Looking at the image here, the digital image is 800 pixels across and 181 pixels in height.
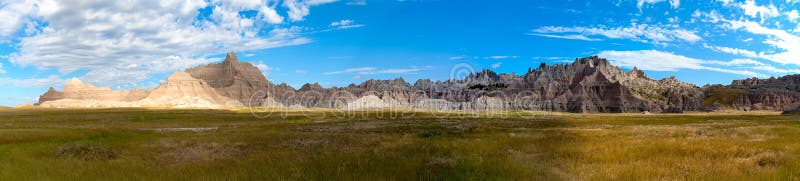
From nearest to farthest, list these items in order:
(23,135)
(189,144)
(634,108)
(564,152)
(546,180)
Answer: (546,180) → (564,152) → (189,144) → (23,135) → (634,108)

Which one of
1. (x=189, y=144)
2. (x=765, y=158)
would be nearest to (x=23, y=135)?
(x=189, y=144)

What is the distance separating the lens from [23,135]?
25656 millimetres

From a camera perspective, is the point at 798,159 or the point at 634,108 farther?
the point at 634,108

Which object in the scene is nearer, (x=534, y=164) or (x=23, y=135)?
(x=534, y=164)

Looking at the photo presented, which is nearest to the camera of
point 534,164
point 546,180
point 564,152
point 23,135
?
point 546,180

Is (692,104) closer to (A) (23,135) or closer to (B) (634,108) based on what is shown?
(B) (634,108)

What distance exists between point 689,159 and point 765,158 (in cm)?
213

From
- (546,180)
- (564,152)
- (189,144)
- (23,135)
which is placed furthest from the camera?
(23,135)

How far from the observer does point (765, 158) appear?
11875 mm

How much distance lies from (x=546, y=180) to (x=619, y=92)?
212m

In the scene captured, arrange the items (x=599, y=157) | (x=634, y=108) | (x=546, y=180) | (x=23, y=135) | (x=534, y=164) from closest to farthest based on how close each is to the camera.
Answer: (x=546, y=180) → (x=534, y=164) → (x=599, y=157) → (x=23, y=135) → (x=634, y=108)

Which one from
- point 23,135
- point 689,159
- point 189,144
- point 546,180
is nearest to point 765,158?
point 689,159

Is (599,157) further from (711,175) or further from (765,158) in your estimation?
(765,158)

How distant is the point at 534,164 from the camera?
448 inches
